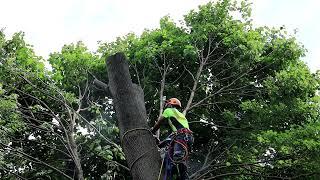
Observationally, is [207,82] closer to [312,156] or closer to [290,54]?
[290,54]

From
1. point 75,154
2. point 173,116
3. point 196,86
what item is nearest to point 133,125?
point 173,116

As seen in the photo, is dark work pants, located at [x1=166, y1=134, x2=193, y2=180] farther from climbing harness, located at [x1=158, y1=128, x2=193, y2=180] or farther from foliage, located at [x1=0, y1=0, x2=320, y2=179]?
foliage, located at [x1=0, y1=0, x2=320, y2=179]

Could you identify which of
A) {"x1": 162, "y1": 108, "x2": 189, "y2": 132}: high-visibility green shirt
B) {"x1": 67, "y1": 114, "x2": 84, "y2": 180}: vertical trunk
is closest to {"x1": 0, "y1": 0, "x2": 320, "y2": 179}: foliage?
{"x1": 67, "y1": 114, "x2": 84, "y2": 180}: vertical trunk

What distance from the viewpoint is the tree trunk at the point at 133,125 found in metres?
4.11

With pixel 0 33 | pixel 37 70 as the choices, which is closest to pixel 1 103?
pixel 37 70

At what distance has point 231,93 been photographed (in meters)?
12.1

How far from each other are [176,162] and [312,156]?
14.5 feet

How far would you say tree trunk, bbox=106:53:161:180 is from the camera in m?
4.11

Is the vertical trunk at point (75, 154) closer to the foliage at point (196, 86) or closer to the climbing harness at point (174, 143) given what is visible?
the foliage at point (196, 86)

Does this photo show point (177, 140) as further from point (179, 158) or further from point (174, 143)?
point (179, 158)

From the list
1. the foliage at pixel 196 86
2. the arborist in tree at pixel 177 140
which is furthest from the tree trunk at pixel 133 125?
the foliage at pixel 196 86

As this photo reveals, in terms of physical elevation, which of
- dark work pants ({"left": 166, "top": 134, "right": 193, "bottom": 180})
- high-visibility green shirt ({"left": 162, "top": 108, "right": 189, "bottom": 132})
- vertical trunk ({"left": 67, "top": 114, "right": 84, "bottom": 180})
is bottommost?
dark work pants ({"left": 166, "top": 134, "right": 193, "bottom": 180})

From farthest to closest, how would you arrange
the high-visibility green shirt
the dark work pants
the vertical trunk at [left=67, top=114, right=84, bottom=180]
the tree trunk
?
the vertical trunk at [left=67, top=114, right=84, bottom=180], the high-visibility green shirt, the dark work pants, the tree trunk

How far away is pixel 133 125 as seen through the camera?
14.1ft
